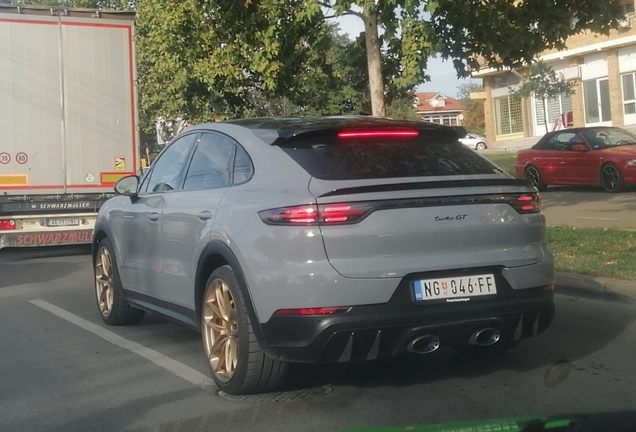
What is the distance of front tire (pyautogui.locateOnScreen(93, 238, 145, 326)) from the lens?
805 cm

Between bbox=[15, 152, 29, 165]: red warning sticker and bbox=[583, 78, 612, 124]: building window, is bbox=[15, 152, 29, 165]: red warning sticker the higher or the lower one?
the lower one

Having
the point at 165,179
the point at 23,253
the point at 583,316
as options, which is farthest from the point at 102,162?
the point at 583,316

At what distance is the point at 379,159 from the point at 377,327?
41.1 inches

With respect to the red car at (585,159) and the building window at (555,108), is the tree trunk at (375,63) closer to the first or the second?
the red car at (585,159)

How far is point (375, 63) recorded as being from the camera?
1344 centimetres

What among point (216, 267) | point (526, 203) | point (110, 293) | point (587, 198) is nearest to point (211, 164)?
point (216, 267)

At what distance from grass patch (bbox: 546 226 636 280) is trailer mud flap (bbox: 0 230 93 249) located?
6.71 metres

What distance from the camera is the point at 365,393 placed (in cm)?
579

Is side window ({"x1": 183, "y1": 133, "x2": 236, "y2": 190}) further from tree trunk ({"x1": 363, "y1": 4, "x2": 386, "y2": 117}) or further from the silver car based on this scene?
tree trunk ({"x1": 363, "y1": 4, "x2": 386, "y2": 117})

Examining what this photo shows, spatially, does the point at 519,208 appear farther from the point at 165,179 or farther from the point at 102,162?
the point at 102,162

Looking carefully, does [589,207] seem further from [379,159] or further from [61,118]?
[379,159]

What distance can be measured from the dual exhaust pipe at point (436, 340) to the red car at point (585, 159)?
1475 centimetres

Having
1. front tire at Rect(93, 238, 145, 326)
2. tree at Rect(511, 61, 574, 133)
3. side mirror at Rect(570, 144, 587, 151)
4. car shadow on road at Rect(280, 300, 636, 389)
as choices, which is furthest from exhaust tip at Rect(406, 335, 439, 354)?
tree at Rect(511, 61, 574, 133)

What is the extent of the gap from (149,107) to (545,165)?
18251 millimetres
